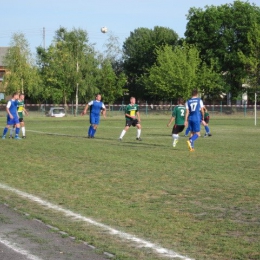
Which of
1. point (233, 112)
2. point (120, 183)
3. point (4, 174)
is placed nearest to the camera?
point (120, 183)

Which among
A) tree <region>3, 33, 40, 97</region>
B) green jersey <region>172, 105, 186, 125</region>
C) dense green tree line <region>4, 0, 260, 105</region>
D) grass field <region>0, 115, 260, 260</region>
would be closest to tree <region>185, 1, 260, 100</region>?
dense green tree line <region>4, 0, 260, 105</region>

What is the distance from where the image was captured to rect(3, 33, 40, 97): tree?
79.1m

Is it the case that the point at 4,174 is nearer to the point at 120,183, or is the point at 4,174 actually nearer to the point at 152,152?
the point at 120,183

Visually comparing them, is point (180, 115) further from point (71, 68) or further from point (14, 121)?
point (71, 68)

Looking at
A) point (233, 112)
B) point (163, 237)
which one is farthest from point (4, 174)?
point (233, 112)

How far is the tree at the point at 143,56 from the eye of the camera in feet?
339

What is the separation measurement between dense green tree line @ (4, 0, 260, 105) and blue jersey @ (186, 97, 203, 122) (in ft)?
184

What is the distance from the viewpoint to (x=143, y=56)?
105875 millimetres

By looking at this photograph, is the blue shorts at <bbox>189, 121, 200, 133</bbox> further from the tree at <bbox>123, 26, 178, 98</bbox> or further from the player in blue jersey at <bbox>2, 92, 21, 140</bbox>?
the tree at <bbox>123, 26, 178, 98</bbox>

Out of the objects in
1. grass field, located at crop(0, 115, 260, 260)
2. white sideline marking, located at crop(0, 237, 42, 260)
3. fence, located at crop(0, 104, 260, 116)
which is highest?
white sideline marking, located at crop(0, 237, 42, 260)

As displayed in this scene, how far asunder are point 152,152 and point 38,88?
62.1 m

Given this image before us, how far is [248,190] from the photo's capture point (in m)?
11.7

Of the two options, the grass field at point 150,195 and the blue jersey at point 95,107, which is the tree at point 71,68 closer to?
the blue jersey at point 95,107

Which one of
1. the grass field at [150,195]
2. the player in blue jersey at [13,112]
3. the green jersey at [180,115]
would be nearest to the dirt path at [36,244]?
the grass field at [150,195]
